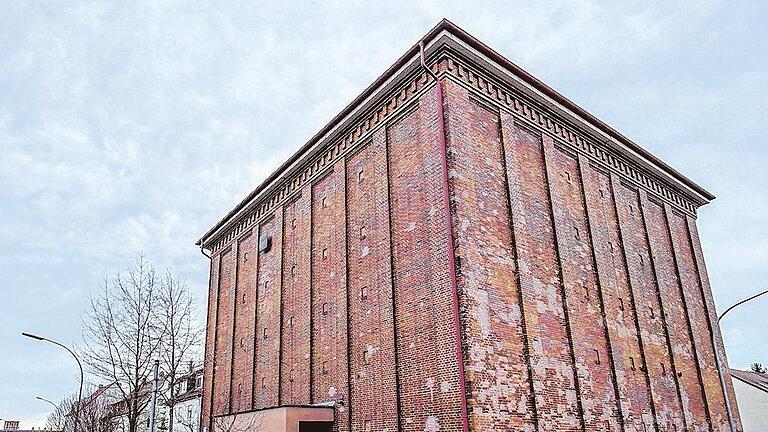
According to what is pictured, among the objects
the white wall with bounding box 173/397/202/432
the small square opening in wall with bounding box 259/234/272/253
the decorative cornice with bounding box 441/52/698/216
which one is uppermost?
the decorative cornice with bounding box 441/52/698/216

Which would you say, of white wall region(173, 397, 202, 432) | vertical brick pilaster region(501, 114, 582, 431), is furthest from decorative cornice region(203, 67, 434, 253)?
white wall region(173, 397, 202, 432)

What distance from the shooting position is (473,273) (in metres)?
13.6

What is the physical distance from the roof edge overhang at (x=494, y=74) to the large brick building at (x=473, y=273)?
60 millimetres

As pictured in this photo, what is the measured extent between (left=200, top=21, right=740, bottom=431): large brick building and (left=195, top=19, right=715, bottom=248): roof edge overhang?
60 millimetres

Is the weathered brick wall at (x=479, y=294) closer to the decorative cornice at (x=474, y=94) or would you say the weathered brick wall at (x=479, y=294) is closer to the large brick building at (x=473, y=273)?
the large brick building at (x=473, y=273)

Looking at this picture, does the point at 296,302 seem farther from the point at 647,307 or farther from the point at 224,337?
the point at 647,307

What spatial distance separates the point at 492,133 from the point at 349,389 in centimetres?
824

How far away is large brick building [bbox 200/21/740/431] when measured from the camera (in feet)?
45.2

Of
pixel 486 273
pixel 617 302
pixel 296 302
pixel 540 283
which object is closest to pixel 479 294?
pixel 486 273

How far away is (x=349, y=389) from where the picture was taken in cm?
1634

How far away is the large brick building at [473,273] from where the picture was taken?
13.8 m

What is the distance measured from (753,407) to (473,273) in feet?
83.1

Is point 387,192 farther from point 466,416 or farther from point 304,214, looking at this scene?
point 466,416

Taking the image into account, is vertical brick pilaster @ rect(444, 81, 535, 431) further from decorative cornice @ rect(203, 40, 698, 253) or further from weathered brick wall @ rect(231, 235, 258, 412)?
weathered brick wall @ rect(231, 235, 258, 412)
